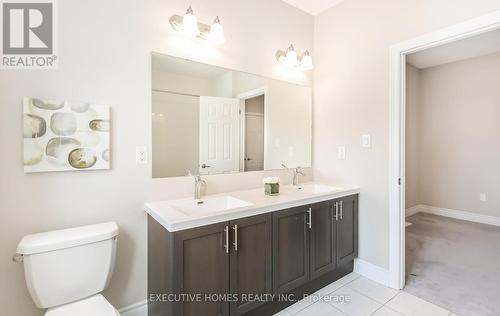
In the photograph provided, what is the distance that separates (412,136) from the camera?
4449mm

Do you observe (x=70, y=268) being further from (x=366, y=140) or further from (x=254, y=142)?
(x=366, y=140)

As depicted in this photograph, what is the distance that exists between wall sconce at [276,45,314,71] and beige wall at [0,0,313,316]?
2.31 feet

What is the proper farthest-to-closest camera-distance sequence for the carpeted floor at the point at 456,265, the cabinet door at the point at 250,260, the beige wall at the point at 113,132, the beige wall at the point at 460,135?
the beige wall at the point at 460,135 → the carpeted floor at the point at 456,265 → the cabinet door at the point at 250,260 → the beige wall at the point at 113,132

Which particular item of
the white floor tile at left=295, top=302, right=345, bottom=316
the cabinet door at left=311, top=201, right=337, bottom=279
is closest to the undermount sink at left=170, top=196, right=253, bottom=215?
the cabinet door at left=311, top=201, right=337, bottom=279

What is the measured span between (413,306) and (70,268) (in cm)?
243

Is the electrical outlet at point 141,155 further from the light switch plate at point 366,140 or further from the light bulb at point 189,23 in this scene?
the light switch plate at point 366,140

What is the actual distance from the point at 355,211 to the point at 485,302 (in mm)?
1152

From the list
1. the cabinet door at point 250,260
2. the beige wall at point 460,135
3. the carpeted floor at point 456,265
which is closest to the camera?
the cabinet door at point 250,260

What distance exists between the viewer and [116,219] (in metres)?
1.70

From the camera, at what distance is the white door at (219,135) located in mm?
2125

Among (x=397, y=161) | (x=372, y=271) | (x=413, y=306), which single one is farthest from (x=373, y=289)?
(x=397, y=161)

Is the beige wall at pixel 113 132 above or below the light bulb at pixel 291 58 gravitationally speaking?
below

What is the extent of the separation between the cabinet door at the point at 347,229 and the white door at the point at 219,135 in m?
1.08

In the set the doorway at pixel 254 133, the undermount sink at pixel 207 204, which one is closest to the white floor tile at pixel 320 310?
the undermount sink at pixel 207 204
